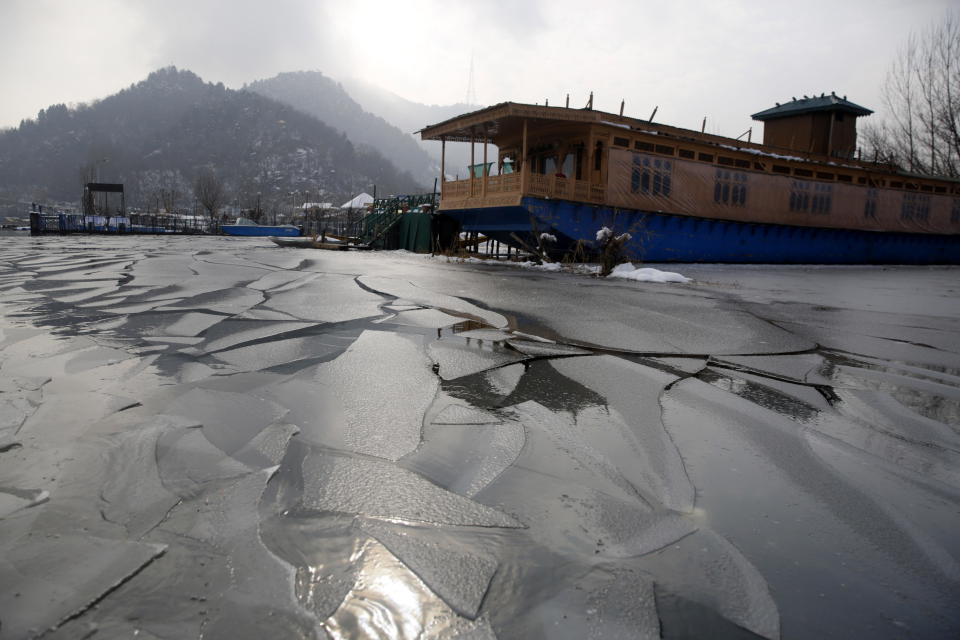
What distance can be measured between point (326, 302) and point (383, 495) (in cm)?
492

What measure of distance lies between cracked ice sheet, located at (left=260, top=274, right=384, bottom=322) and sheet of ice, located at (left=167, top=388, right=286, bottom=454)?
2426 millimetres

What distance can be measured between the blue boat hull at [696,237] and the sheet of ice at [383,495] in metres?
15.0

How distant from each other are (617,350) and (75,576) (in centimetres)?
369

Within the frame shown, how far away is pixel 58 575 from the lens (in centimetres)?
137

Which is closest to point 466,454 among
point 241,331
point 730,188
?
point 241,331

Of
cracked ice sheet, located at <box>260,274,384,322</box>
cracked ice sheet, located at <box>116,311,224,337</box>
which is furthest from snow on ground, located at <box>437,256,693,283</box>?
cracked ice sheet, located at <box>116,311,224,337</box>

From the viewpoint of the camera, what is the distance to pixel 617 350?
14.3 ft

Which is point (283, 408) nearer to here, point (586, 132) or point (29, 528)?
point (29, 528)

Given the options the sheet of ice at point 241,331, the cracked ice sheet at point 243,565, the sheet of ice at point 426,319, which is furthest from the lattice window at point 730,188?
the cracked ice sheet at point 243,565

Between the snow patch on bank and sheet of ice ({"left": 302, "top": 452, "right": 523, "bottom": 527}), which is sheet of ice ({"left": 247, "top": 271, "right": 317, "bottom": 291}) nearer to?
sheet of ice ({"left": 302, "top": 452, "right": 523, "bottom": 527})

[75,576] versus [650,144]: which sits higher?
[650,144]

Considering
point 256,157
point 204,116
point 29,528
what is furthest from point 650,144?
point 204,116

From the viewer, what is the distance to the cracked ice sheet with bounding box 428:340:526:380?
3572mm

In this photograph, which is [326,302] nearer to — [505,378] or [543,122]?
[505,378]
